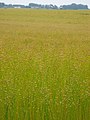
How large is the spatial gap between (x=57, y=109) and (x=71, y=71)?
164 cm

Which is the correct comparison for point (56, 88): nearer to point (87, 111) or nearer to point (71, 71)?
point (87, 111)

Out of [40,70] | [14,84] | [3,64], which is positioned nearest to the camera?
[14,84]

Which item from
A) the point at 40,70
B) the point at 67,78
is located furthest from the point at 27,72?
the point at 67,78

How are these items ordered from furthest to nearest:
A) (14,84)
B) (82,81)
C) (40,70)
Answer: (40,70), (82,81), (14,84)

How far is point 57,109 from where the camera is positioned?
4.64 m

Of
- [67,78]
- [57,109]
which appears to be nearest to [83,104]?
[57,109]

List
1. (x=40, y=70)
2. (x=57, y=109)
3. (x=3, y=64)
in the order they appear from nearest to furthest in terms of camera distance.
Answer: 1. (x=57, y=109)
2. (x=40, y=70)
3. (x=3, y=64)

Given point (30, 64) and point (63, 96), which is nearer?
point (63, 96)

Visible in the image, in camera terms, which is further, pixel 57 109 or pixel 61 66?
pixel 61 66

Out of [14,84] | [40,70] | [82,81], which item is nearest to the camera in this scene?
[14,84]

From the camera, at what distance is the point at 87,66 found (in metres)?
6.58

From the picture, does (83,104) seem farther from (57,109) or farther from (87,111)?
(57,109)

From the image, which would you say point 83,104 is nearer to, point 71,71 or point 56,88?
point 56,88

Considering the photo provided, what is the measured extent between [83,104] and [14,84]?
1119mm
